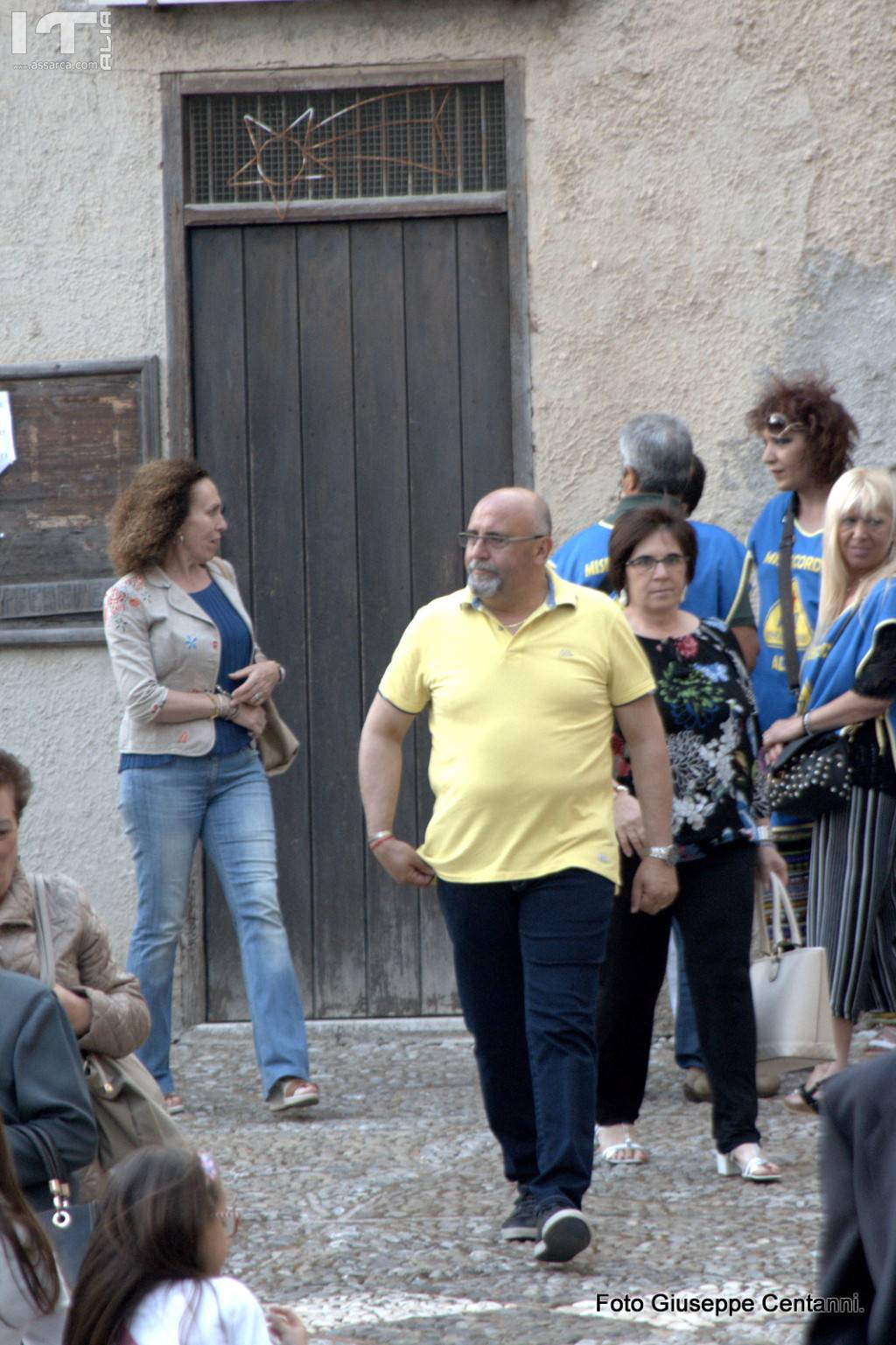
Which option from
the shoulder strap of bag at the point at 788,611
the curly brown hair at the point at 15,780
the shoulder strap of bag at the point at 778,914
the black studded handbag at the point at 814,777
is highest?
the shoulder strap of bag at the point at 788,611

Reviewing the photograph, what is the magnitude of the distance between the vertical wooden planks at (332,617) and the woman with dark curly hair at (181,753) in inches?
38.8

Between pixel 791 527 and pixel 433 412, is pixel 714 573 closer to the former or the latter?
pixel 791 527

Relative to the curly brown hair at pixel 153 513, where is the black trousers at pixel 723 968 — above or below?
below

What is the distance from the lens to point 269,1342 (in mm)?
2717

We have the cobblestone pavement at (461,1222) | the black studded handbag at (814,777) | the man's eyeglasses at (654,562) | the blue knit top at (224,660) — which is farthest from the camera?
the blue knit top at (224,660)

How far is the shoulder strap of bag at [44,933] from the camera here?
11.7 ft

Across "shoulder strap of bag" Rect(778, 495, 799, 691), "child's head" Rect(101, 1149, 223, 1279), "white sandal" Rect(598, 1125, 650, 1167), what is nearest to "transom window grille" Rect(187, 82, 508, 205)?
"shoulder strap of bag" Rect(778, 495, 799, 691)

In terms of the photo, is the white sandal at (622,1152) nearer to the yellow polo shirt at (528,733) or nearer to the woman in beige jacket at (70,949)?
the yellow polo shirt at (528,733)

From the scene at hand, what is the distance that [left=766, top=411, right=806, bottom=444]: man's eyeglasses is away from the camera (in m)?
5.86

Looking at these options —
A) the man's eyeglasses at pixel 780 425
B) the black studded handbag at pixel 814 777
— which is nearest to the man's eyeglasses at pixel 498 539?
the black studded handbag at pixel 814 777

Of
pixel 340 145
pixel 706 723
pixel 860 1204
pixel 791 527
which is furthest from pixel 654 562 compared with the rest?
pixel 860 1204

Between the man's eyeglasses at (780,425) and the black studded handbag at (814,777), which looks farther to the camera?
the man's eyeglasses at (780,425)

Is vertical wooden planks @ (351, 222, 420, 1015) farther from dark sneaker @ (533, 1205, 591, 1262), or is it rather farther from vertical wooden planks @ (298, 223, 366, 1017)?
dark sneaker @ (533, 1205, 591, 1262)

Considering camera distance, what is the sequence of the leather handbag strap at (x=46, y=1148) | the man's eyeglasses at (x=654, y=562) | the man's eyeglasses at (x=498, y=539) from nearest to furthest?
1. the leather handbag strap at (x=46, y=1148)
2. the man's eyeglasses at (x=498, y=539)
3. the man's eyeglasses at (x=654, y=562)
